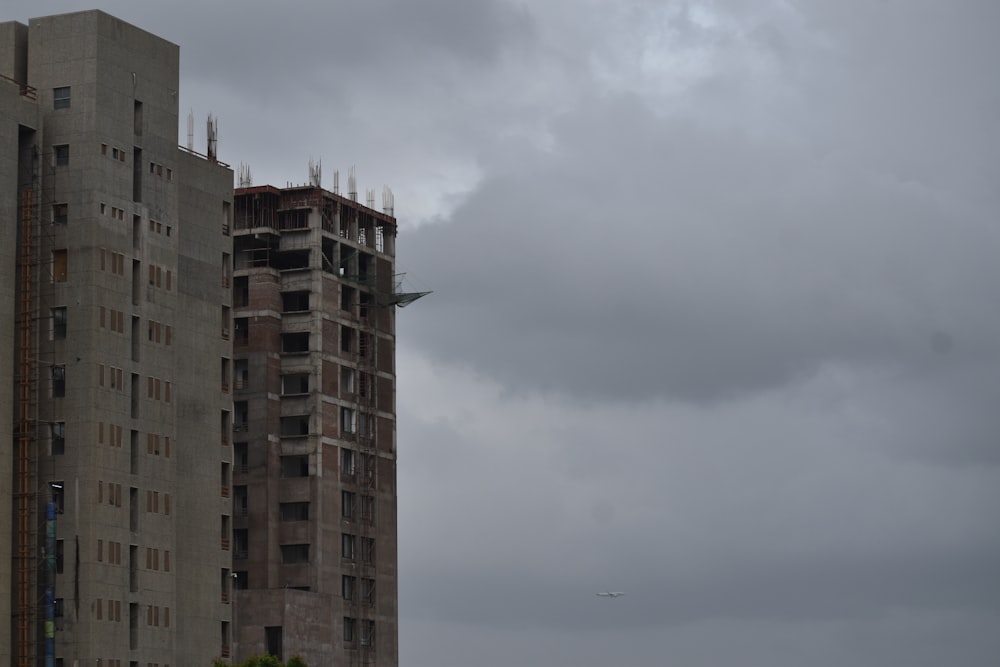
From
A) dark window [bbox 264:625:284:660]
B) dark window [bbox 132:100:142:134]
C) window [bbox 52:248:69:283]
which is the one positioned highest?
dark window [bbox 132:100:142:134]

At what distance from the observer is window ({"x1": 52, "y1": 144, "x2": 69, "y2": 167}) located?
159 m

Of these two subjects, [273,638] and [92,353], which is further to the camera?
[273,638]

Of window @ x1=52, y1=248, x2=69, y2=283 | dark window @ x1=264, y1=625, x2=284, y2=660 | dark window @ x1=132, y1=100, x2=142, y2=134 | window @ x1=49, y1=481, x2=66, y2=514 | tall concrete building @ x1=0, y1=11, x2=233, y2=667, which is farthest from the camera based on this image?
dark window @ x1=264, y1=625, x2=284, y2=660

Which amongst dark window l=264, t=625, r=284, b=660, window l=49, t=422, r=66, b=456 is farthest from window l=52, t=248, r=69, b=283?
dark window l=264, t=625, r=284, b=660

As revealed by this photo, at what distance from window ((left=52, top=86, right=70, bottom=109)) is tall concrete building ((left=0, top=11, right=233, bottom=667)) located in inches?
4.2

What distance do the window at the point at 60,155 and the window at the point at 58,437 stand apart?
19632mm

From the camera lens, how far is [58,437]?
514 feet

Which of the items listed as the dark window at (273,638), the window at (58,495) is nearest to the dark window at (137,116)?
the window at (58,495)

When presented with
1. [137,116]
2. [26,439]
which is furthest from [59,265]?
[137,116]

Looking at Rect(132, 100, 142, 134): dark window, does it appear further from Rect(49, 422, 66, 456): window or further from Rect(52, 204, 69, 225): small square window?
Rect(49, 422, 66, 456): window

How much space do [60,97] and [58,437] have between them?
25.8 meters

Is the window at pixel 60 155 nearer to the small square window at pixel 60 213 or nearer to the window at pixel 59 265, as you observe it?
the small square window at pixel 60 213

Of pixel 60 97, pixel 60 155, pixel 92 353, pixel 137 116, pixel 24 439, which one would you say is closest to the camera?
pixel 24 439

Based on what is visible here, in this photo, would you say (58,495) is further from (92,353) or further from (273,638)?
(273,638)
